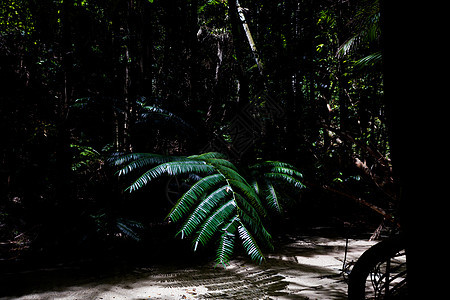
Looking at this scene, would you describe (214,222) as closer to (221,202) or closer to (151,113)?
(221,202)

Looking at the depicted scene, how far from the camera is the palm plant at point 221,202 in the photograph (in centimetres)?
183

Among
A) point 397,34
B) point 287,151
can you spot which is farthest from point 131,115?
point 397,34

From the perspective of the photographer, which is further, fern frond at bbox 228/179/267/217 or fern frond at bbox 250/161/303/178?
fern frond at bbox 250/161/303/178

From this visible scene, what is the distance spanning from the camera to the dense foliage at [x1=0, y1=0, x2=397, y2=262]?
271cm

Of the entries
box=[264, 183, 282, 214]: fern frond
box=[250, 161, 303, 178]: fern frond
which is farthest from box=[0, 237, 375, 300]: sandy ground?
box=[250, 161, 303, 178]: fern frond

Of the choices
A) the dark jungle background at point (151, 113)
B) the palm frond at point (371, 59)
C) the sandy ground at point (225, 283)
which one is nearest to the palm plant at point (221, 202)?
the sandy ground at point (225, 283)

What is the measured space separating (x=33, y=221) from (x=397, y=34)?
3478 mm

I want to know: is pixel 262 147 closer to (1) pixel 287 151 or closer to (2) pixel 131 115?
(1) pixel 287 151

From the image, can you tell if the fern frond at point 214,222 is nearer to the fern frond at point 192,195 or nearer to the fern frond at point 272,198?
the fern frond at point 192,195

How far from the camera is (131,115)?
3.25m

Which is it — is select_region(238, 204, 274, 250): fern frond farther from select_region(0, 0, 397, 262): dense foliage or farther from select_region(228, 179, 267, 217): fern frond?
select_region(228, 179, 267, 217): fern frond

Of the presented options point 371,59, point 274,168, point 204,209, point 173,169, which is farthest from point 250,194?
point 371,59

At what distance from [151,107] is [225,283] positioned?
2080 mm

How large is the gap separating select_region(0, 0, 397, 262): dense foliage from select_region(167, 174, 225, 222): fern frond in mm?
23
